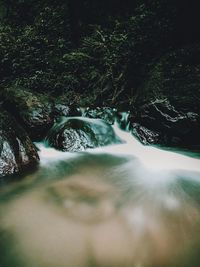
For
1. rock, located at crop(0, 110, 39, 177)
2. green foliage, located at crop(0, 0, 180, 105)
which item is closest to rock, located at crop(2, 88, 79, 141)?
rock, located at crop(0, 110, 39, 177)

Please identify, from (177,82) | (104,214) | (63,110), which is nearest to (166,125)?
(177,82)

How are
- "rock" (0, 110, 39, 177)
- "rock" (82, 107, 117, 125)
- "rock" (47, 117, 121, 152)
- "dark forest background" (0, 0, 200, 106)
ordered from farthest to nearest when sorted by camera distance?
"dark forest background" (0, 0, 200, 106) → "rock" (82, 107, 117, 125) → "rock" (47, 117, 121, 152) → "rock" (0, 110, 39, 177)

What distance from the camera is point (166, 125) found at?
6281mm

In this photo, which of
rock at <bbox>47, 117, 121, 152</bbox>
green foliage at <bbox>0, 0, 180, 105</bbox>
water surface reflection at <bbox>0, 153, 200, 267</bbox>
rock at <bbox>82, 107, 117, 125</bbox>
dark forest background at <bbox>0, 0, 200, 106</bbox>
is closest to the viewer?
water surface reflection at <bbox>0, 153, 200, 267</bbox>

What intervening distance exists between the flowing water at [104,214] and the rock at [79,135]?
0.61 meters

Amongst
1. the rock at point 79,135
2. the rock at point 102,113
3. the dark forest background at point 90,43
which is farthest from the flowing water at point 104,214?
the dark forest background at point 90,43

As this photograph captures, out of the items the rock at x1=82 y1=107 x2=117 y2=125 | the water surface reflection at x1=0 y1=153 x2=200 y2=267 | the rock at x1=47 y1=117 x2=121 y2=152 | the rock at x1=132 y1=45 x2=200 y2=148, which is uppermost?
the rock at x1=132 y1=45 x2=200 y2=148

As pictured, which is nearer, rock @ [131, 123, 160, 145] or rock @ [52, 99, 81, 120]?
rock @ [131, 123, 160, 145]

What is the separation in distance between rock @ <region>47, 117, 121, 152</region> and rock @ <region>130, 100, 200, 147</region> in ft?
2.48

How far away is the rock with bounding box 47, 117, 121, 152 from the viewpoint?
6246mm

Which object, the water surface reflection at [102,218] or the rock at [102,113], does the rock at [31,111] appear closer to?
the rock at [102,113]

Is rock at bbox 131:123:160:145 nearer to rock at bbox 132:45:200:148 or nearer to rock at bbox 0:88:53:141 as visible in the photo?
rock at bbox 132:45:200:148

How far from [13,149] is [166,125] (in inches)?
137

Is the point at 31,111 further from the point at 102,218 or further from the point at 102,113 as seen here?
the point at 102,218
